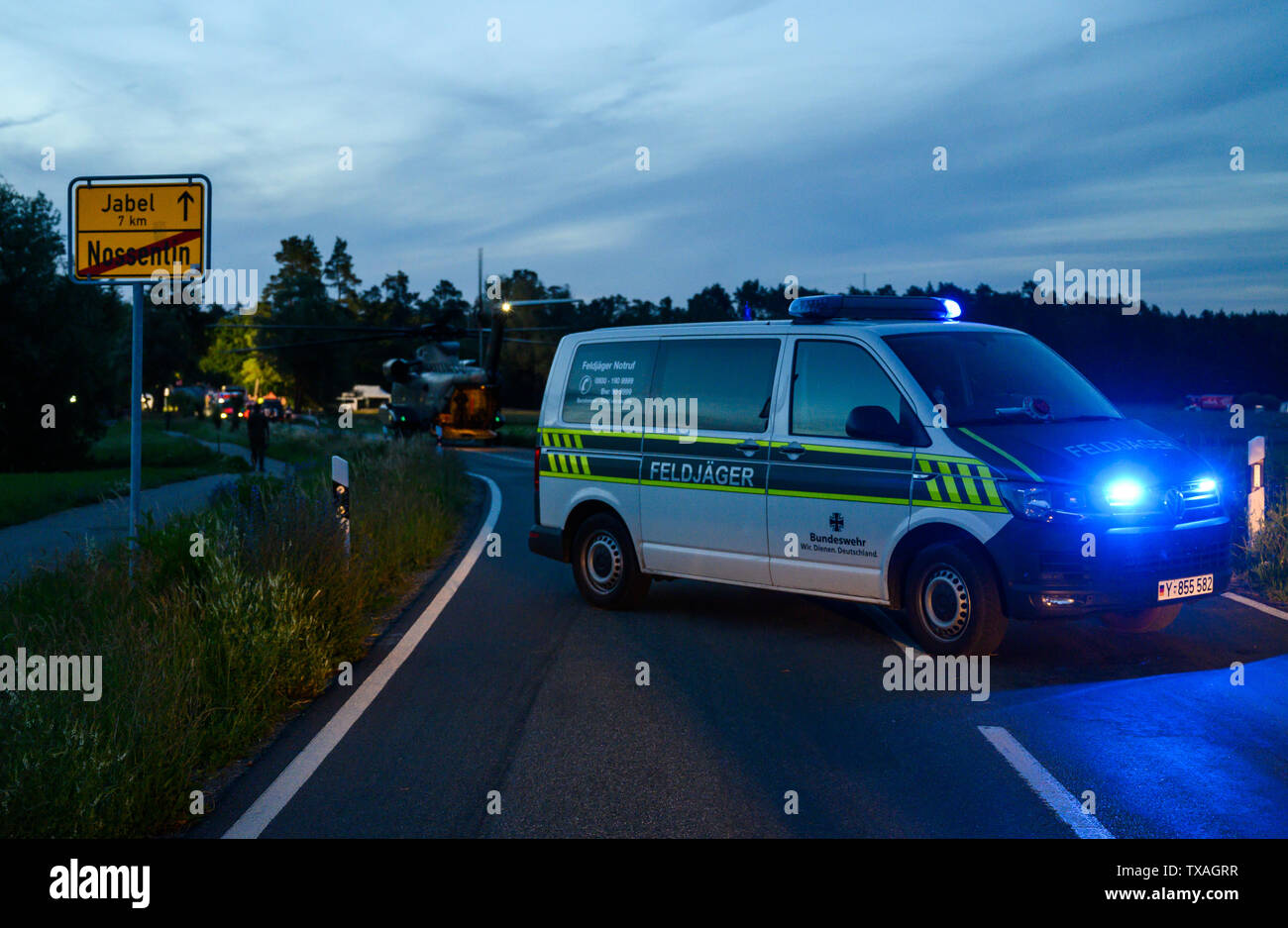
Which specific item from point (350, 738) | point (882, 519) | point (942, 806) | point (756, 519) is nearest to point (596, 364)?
point (756, 519)

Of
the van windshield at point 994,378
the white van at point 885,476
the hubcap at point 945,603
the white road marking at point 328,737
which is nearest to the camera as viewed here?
the white road marking at point 328,737

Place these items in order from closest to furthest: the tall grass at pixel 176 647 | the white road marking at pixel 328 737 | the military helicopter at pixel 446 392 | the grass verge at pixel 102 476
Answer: the tall grass at pixel 176 647
the white road marking at pixel 328 737
the grass verge at pixel 102 476
the military helicopter at pixel 446 392

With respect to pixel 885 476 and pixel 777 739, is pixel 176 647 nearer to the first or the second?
pixel 777 739

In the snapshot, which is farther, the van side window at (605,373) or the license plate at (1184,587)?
the van side window at (605,373)

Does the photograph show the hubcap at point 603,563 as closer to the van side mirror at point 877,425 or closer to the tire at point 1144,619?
the van side mirror at point 877,425

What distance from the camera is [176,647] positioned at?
7.27m

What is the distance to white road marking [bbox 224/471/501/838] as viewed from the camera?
533 cm

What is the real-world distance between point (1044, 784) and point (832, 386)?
4.07m

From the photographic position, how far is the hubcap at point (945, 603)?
26.7ft

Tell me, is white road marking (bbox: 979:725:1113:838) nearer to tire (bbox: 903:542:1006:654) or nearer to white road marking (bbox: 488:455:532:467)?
tire (bbox: 903:542:1006:654)

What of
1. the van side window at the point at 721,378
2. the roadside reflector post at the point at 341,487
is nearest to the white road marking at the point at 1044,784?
the van side window at the point at 721,378

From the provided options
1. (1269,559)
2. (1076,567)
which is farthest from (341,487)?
(1269,559)

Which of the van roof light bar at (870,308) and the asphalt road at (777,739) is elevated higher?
the van roof light bar at (870,308)
